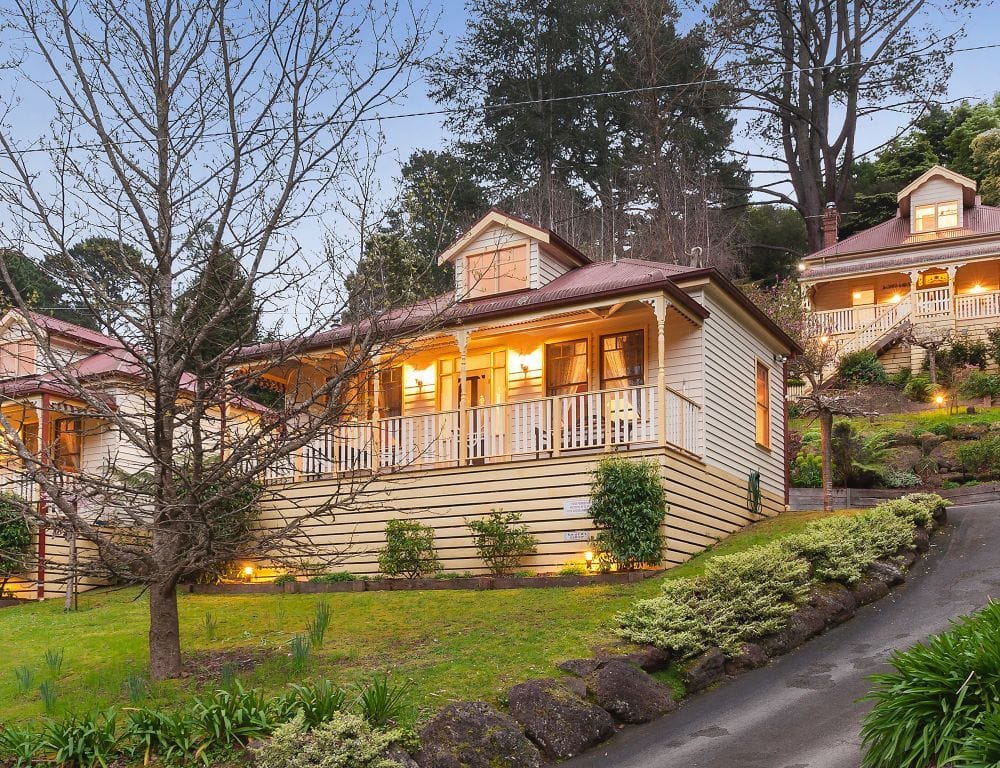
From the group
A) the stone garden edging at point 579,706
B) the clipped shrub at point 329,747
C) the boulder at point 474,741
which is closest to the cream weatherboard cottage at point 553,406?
the stone garden edging at point 579,706

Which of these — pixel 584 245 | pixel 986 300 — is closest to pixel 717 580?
pixel 986 300

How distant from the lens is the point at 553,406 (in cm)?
1773

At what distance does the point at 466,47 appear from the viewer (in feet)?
138

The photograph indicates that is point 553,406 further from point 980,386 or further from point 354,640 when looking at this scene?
point 980,386

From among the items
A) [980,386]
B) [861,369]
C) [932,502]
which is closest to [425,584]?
[932,502]

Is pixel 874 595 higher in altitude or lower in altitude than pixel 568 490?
lower

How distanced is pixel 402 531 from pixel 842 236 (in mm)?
35251

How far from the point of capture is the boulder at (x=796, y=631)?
12352mm

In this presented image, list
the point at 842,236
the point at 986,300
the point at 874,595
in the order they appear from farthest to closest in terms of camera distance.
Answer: the point at 842,236 < the point at 986,300 < the point at 874,595

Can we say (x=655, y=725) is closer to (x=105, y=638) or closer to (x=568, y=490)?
(x=568, y=490)

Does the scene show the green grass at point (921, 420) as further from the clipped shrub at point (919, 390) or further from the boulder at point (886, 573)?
the boulder at point (886, 573)

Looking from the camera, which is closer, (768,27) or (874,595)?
(874,595)

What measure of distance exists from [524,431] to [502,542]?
195cm

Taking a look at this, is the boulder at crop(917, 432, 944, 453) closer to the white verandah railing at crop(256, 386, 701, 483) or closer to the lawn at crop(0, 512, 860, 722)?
the lawn at crop(0, 512, 860, 722)
